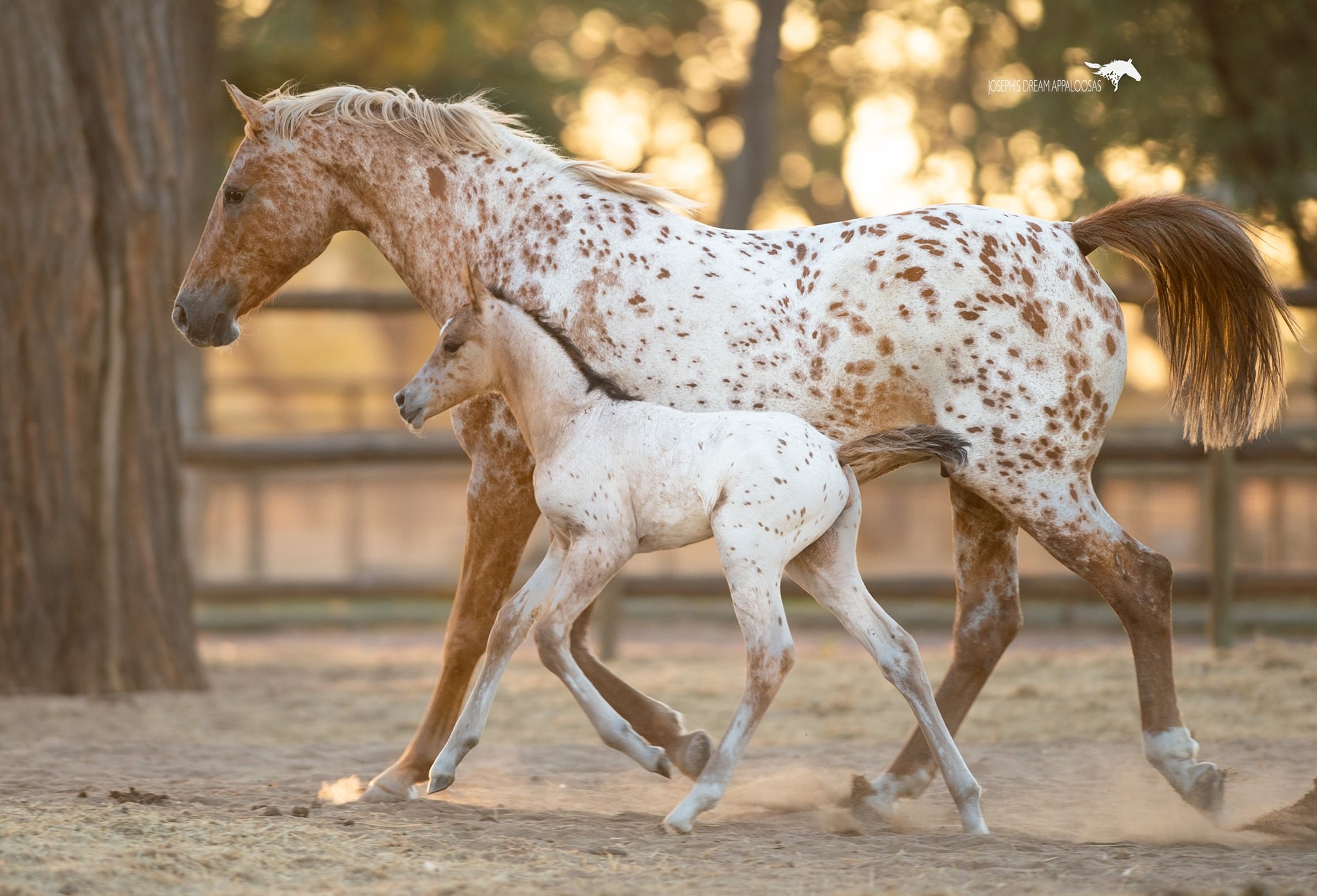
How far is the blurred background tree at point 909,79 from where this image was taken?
32.4 feet

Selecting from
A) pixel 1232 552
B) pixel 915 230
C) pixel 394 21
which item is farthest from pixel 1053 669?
pixel 394 21

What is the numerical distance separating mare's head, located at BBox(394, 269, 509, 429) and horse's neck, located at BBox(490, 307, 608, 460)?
0.12 feet

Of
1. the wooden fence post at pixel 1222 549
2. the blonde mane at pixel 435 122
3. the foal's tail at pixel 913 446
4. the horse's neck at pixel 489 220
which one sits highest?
the blonde mane at pixel 435 122

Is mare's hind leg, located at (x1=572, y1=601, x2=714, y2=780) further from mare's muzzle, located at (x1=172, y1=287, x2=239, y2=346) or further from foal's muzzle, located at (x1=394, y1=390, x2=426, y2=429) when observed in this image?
mare's muzzle, located at (x1=172, y1=287, x2=239, y2=346)

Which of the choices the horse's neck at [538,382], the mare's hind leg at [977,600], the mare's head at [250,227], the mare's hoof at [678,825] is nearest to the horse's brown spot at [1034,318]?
the mare's hind leg at [977,600]

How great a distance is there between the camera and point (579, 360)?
393 cm

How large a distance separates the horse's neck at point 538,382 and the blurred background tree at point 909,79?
31.5 inches

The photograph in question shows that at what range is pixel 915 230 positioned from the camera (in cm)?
403

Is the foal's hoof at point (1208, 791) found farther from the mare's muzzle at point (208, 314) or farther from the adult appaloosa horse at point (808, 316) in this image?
the mare's muzzle at point (208, 314)

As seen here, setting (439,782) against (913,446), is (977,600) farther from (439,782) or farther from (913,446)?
(439,782)

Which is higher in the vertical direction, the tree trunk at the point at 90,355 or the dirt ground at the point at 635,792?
the tree trunk at the point at 90,355

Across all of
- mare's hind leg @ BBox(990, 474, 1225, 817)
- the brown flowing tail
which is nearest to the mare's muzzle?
mare's hind leg @ BBox(990, 474, 1225, 817)

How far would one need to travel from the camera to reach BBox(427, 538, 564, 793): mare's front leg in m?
→ 3.75

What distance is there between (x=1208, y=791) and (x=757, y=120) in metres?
10.1
